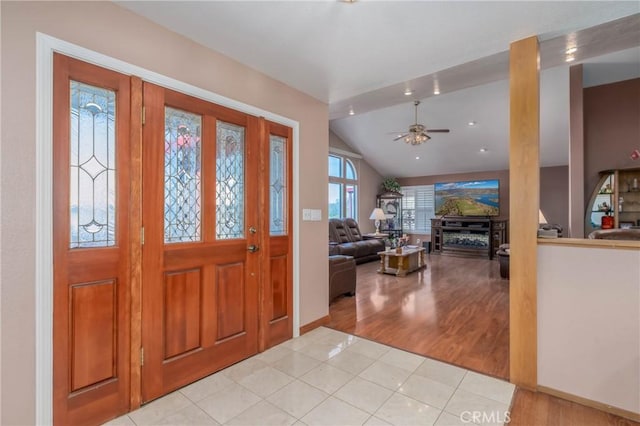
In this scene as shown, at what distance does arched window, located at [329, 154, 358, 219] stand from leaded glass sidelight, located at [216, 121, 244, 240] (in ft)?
19.3

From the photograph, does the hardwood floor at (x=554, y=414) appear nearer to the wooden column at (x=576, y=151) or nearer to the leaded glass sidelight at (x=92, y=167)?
the leaded glass sidelight at (x=92, y=167)

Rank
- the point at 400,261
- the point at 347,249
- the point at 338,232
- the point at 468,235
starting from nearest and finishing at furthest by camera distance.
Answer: the point at 400,261
the point at 347,249
the point at 338,232
the point at 468,235

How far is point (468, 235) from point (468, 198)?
117cm

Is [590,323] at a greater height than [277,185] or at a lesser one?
lesser

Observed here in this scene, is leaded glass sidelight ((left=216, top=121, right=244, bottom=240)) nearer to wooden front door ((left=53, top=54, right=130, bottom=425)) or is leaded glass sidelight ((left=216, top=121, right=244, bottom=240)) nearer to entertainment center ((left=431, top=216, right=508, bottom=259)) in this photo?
wooden front door ((left=53, top=54, right=130, bottom=425))

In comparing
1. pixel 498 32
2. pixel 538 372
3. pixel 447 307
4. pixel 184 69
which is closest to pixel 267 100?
pixel 184 69

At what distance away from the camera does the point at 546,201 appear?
8.04 metres

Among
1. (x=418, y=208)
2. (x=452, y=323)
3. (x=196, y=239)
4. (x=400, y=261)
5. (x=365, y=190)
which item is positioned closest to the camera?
(x=196, y=239)

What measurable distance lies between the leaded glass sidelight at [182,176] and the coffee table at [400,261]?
4.38 meters

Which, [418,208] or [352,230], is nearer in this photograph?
[352,230]

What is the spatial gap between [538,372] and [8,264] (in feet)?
10.9

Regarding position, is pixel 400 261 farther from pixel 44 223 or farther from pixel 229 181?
pixel 44 223

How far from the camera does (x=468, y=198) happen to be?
9000 mm

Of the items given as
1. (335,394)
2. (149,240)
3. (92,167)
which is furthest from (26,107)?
(335,394)
